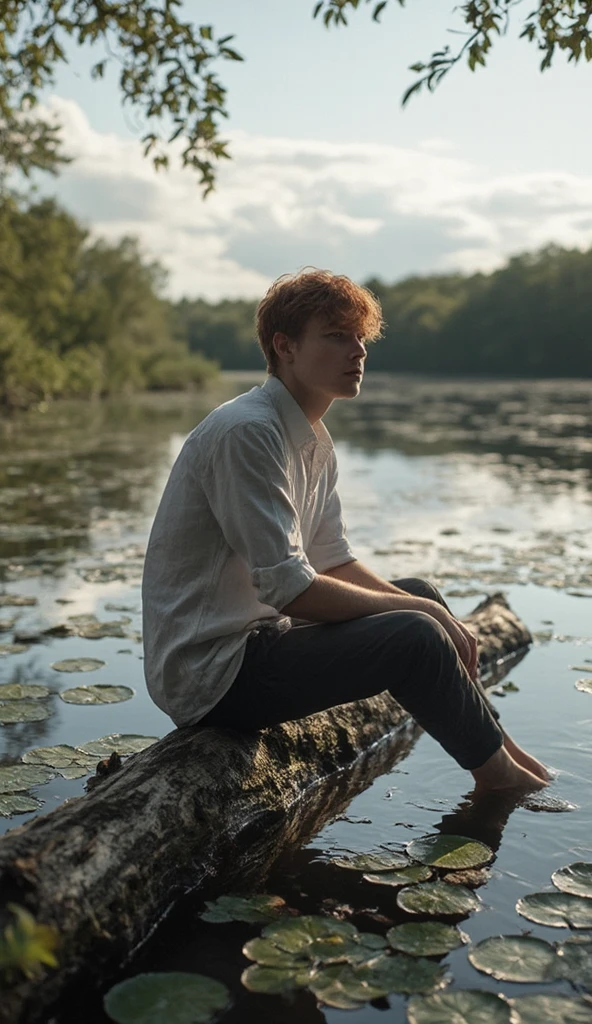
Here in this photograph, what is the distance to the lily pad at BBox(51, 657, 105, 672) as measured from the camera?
16.6 feet

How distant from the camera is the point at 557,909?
272 centimetres

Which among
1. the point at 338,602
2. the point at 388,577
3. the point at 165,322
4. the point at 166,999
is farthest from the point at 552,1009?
the point at 165,322

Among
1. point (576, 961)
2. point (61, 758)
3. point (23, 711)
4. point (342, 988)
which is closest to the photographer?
point (342, 988)

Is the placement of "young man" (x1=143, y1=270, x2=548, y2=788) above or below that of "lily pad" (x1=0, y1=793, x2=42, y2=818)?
above

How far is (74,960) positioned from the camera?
2.31m

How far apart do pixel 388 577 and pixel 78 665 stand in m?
2.69

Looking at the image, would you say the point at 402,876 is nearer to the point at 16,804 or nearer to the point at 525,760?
the point at 525,760

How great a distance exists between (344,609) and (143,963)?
1.08 metres

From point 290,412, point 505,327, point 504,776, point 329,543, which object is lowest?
point 504,776

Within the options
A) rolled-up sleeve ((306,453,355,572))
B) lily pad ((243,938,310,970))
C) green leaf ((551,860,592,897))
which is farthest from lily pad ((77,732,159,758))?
green leaf ((551,860,592,897))

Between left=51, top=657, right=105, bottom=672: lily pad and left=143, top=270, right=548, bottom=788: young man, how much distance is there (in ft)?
6.17

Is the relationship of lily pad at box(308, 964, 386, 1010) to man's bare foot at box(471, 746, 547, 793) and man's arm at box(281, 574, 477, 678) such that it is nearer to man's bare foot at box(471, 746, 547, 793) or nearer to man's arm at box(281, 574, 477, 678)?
man's arm at box(281, 574, 477, 678)

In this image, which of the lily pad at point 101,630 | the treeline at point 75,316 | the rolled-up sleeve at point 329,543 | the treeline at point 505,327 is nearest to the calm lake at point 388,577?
the lily pad at point 101,630

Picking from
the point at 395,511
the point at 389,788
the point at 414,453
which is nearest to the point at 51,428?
the point at 414,453
